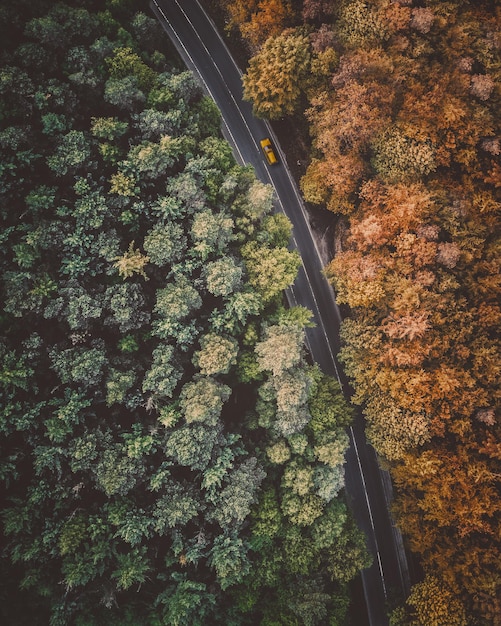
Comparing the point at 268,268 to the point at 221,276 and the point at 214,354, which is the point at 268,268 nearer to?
the point at 221,276

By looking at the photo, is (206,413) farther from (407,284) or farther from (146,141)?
(146,141)

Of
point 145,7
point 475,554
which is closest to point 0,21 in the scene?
point 145,7

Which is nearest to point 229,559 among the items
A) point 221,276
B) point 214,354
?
point 214,354

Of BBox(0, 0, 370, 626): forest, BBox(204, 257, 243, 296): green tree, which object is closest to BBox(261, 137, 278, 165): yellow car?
BBox(0, 0, 370, 626): forest

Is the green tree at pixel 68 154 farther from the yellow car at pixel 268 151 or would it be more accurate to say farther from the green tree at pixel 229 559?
the green tree at pixel 229 559

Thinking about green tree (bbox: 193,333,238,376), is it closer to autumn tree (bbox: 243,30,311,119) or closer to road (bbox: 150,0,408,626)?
road (bbox: 150,0,408,626)

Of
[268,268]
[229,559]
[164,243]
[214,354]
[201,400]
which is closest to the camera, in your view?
[229,559]
